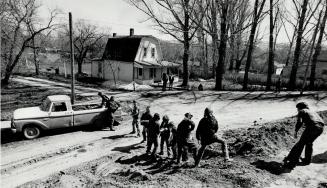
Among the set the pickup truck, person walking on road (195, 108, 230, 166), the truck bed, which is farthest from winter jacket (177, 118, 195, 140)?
the truck bed

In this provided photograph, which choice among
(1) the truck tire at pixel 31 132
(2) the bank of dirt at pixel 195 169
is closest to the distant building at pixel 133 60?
(1) the truck tire at pixel 31 132

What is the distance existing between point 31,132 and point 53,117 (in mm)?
1098

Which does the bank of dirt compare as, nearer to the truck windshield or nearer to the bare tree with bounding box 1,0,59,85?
the truck windshield

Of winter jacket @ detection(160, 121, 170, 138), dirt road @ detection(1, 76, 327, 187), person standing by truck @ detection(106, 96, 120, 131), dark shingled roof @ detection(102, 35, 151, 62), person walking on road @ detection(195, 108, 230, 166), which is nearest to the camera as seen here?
person walking on road @ detection(195, 108, 230, 166)

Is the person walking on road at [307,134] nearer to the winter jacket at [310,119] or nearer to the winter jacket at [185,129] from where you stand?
the winter jacket at [310,119]

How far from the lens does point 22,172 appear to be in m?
9.06

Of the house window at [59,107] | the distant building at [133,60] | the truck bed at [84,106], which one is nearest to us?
the house window at [59,107]

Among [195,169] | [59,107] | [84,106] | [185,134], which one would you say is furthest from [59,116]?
[195,169]

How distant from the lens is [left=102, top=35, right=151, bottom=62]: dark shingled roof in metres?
35.0

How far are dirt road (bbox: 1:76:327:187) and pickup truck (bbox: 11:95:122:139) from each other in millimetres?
464

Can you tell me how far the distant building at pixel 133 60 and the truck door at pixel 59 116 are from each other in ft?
68.8

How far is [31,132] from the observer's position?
482 inches

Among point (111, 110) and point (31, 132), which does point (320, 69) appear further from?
point (31, 132)

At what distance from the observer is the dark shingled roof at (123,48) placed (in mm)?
35000
